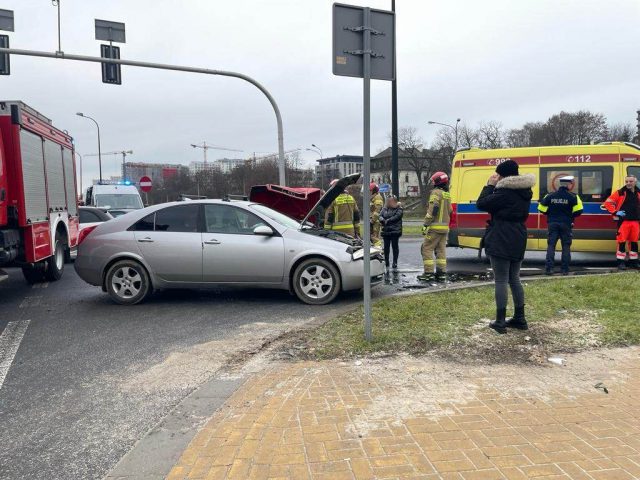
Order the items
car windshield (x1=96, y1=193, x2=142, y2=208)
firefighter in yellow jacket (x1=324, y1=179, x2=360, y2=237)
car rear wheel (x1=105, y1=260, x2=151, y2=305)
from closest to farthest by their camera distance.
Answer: car rear wheel (x1=105, y1=260, x2=151, y2=305), firefighter in yellow jacket (x1=324, y1=179, x2=360, y2=237), car windshield (x1=96, y1=193, x2=142, y2=208)

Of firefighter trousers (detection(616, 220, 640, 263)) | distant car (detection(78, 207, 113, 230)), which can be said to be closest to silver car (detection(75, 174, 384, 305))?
firefighter trousers (detection(616, 220, 640, 263))

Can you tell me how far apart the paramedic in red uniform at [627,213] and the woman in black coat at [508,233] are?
5133 mm

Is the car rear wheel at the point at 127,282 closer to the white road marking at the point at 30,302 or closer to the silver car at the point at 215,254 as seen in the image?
the silver car at the point at 215,254

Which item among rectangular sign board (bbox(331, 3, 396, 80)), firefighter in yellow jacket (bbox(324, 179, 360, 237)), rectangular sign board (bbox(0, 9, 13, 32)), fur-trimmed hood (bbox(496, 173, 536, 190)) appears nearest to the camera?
rectangular sign board (bbox(331, 3, 396, 80))

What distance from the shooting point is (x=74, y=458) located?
313cm

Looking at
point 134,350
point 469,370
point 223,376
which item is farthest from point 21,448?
point 469,370

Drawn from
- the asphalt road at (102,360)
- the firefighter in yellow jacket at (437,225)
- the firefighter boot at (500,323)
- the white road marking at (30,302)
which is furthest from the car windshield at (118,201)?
the firefighter boot at (500,323)

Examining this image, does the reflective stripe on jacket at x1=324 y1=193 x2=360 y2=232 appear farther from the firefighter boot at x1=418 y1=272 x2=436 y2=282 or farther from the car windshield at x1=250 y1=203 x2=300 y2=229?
the car windshield at x1=250 y1=203 x2=300 y2=229

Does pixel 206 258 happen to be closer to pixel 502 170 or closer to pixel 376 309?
pixel 376 309

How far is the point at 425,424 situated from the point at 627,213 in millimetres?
7901

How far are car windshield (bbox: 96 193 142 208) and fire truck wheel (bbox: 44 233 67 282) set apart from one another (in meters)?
8.75

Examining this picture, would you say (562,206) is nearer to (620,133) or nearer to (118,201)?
(118,201)

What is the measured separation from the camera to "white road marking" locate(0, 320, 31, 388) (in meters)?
4.84

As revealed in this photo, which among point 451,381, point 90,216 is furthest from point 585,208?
point 90,216
